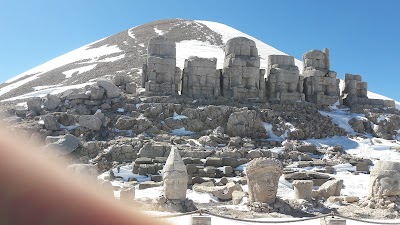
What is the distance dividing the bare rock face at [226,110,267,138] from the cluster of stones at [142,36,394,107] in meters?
3.48

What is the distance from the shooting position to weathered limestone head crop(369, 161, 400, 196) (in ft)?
41.6

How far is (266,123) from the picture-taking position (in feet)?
85.9

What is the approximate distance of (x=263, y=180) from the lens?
42.3 feet

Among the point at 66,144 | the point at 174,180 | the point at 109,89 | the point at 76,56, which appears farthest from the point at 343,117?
the point at 76,56

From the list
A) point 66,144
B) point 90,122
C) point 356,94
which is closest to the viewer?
point 66,144

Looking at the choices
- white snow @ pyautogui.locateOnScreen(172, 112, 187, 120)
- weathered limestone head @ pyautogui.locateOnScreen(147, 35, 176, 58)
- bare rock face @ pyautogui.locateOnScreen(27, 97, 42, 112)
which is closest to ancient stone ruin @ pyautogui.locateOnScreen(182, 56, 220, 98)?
weathered limestone head @ pyautogui.locateOnScreen(147, 35, 176, 58)

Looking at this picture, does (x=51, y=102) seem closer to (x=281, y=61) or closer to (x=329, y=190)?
A: (x=281, y=61)

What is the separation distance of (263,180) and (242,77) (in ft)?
55.5

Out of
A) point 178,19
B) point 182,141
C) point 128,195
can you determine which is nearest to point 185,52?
point 178,19

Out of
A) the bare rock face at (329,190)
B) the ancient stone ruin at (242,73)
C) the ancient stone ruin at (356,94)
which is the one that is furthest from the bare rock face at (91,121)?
the ancient stone ruin at (356,94)

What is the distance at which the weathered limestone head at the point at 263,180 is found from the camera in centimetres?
1284

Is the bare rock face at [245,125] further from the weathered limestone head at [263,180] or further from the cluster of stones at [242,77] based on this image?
the weathered limestone head at [263,180]

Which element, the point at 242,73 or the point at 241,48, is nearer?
the point at 242,73

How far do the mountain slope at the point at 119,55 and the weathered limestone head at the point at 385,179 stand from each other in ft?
105
